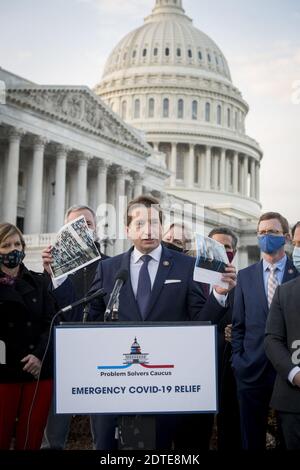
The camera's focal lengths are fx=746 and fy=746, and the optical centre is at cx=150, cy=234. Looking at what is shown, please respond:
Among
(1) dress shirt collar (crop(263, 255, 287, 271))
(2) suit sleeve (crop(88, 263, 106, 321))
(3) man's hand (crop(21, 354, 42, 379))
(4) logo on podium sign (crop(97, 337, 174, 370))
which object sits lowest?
(3) man's hand (crop(21, 354, 42, 379))

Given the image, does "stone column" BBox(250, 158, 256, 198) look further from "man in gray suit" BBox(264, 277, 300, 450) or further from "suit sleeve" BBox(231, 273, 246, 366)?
"man in gray suit" BBox(264, 277, 300, 450)

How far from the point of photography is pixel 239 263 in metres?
76.4

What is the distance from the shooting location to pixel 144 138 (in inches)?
2398

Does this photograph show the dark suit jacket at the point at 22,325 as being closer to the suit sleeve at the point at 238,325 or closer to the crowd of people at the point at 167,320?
the crowd of people at the point at 167,320

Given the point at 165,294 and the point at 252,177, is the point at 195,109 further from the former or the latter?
the point at 165,294

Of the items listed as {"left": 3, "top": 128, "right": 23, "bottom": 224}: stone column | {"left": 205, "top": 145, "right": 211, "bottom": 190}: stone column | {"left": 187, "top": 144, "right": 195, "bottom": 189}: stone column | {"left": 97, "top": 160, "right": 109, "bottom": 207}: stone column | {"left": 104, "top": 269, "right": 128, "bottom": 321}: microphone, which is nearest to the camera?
{"left": 104, "top": 269, "right": 128, "bottom": 321}: microphone

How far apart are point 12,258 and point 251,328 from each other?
2439mm

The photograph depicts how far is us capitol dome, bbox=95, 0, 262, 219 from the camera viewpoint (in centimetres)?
9769

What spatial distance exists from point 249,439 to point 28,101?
131 ft

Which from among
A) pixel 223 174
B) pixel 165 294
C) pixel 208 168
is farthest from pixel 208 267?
pixel 223 174

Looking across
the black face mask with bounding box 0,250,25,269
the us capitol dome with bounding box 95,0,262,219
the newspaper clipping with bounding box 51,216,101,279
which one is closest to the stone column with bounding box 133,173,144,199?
the us capitol dome with bounding box 95,0,262,219

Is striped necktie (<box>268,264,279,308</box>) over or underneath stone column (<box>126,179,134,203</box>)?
underneath

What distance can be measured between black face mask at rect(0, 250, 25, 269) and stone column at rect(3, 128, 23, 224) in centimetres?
3690

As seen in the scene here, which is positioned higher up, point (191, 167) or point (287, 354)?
point (191, 167)
